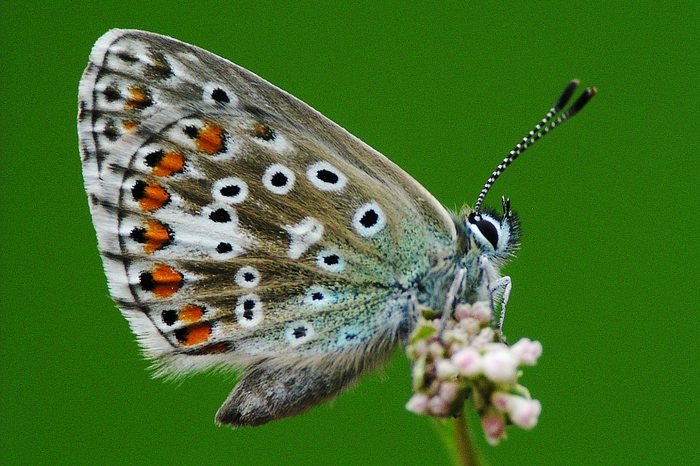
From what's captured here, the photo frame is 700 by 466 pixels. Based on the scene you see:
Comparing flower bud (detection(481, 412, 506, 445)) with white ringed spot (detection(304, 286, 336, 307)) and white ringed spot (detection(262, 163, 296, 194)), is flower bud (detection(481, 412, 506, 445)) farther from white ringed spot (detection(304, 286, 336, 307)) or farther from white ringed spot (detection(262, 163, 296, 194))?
white ringed spot (detection(262, 163, 296, 194))

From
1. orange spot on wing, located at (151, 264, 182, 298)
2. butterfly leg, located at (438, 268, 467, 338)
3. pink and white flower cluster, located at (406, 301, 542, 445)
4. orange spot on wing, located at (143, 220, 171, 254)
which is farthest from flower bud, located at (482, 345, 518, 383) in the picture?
orange spot on wing, located at (143, 220, 171, 254)

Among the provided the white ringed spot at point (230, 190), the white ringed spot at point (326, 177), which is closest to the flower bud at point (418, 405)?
the white ringed spot at point (326, 177)

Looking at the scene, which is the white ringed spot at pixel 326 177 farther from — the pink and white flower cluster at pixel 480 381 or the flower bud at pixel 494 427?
the flower bud at pixel 494 427

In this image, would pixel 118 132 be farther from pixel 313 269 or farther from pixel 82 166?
pixel 313 269

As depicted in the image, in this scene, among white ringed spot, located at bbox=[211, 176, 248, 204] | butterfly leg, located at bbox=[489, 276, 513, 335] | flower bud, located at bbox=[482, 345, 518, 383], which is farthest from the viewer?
white ringed spot, located at bbox=[211, 176, 248, 204]

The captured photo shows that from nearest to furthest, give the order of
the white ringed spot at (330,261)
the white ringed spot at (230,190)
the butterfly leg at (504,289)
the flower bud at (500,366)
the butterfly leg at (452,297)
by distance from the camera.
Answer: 1. the flower bud at (500,366)
2. the butterfly leg at (452,297)
3. the butterfly leg at (504,289)
4. the white ringed spot at (330,261)
5. the white ringed spot at (230,190)
